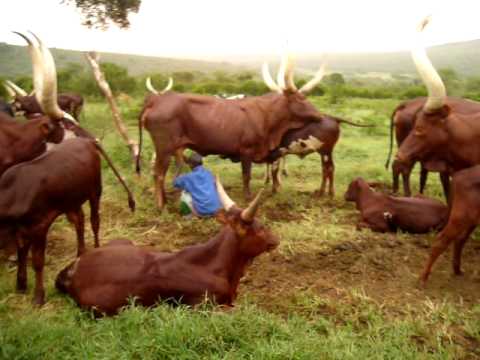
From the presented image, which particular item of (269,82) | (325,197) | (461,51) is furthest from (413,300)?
(461,51)

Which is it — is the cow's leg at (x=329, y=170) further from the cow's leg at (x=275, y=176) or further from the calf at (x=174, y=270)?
the calf at (x=174, y=270)

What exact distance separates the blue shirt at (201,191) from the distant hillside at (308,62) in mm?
29522

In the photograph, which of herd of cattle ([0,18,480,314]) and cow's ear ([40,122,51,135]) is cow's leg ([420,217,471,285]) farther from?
cow's ear ([40,122,51,135])

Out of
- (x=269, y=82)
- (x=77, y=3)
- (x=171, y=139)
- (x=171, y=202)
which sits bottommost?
(x=171, y=202)

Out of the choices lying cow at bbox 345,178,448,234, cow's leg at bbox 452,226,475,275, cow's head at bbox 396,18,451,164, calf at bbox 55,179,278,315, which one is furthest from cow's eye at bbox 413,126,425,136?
calf at bbox 55,179,278,315

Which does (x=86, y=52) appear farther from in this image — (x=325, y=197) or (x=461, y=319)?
(x=461, y=319)

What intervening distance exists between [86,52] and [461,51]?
3837 inches

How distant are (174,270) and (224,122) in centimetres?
393

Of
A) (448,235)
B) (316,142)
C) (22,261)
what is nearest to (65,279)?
(22,261)

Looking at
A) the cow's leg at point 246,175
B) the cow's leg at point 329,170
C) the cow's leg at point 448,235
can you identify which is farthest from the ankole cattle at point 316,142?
the cow's leg at point 448,235

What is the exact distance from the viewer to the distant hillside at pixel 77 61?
44.0 m

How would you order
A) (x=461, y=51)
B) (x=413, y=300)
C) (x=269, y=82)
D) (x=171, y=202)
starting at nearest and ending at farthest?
(x=413, y=300) → (x=171, y=202) → (x=269, y=82) → (x=461, y=51)

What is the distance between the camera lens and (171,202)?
8.01 meters

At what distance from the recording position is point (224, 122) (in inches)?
314
